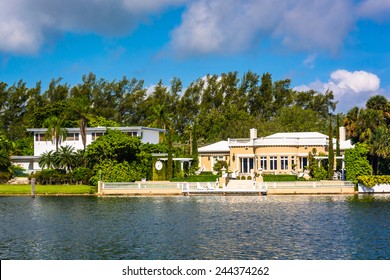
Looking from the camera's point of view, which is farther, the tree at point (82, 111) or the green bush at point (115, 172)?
the tree at point (82, 111)

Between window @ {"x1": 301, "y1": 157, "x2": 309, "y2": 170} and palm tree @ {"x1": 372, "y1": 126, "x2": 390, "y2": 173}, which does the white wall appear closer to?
window @ {"x1": 301, "y1": 157, "x2": 309, "y2": 170}

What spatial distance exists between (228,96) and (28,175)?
44.8 meters

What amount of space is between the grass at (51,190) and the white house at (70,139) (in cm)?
1179

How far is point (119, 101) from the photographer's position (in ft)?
344

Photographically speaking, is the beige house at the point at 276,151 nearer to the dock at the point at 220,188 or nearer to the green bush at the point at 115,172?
the dock at the point at 220,188

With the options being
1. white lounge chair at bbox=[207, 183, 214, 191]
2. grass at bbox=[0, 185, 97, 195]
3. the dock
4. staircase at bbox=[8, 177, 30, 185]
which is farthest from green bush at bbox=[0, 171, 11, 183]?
white lounge chair at bbox=[207, 183, 214, 191]

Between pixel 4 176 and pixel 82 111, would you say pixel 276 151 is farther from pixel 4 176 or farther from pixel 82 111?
pixel 4 176

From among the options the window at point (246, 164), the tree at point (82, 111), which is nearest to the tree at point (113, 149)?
the tree at point (82, 111)

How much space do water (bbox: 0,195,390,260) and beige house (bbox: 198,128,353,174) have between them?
1727 cm

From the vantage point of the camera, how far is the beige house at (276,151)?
223 feet

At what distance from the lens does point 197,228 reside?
34.4 meters

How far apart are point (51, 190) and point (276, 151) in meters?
24.5
